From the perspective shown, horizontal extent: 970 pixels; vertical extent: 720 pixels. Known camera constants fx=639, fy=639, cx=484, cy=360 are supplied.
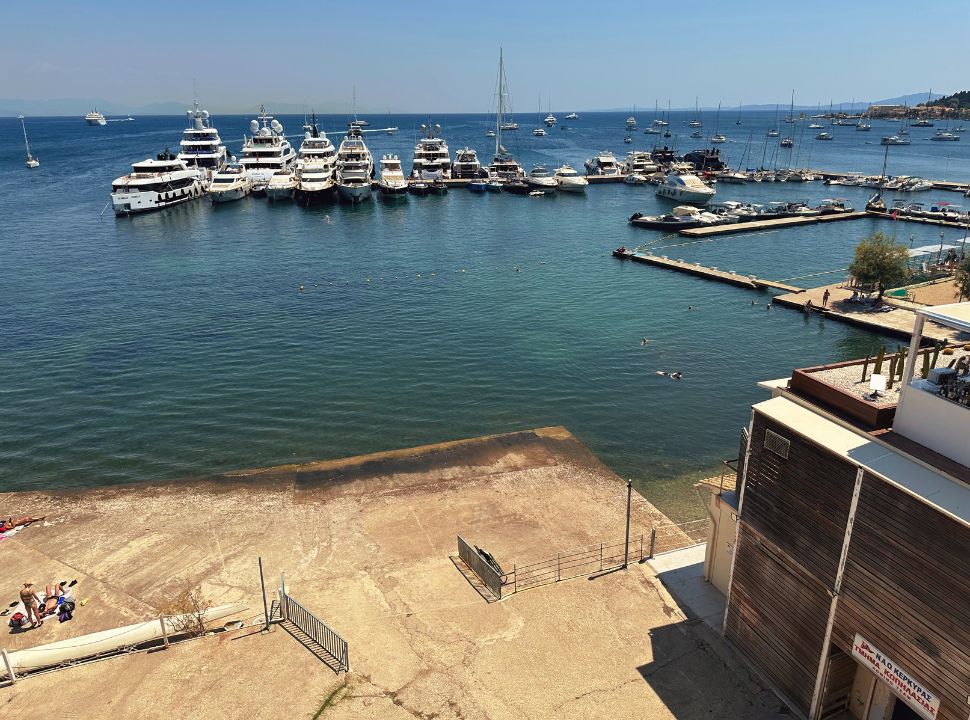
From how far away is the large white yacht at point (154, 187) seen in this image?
83.1 m

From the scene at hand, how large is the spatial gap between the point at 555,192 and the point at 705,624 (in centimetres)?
9490

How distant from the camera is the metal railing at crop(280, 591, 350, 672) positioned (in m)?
14.6

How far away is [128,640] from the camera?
15250 millimetres

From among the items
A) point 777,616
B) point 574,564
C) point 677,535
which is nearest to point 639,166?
point 677,535

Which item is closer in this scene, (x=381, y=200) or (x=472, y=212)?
(x=472, y=212)

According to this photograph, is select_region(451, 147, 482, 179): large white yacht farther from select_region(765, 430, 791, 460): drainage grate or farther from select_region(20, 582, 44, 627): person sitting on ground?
select_region(765, 430, 791, 460): drainage grate

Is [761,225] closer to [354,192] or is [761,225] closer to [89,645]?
[354,192]

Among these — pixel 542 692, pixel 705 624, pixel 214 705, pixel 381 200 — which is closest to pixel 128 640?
pixel 214 705

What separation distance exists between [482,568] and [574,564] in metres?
2.94

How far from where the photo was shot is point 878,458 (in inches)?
448

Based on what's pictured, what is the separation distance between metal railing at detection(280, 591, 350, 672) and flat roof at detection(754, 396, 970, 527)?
35.0 ft

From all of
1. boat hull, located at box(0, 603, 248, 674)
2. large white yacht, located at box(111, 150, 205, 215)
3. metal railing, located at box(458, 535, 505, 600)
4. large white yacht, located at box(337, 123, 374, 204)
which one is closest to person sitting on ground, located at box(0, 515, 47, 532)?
boat hull, located at box(0, 603, 248, 674)

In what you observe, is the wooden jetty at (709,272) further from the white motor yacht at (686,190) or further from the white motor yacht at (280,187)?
the white motor yacht at (280,187)

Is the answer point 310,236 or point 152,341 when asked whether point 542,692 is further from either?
point 310,236
